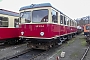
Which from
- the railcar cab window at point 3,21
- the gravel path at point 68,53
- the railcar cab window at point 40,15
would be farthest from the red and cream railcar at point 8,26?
the gravel path at point 68,53

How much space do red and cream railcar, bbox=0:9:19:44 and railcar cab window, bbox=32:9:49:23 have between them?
3243mm

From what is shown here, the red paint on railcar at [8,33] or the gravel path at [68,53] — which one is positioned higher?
the red paint on railcar at [8,33]

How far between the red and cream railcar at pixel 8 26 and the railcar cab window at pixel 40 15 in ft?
10.6

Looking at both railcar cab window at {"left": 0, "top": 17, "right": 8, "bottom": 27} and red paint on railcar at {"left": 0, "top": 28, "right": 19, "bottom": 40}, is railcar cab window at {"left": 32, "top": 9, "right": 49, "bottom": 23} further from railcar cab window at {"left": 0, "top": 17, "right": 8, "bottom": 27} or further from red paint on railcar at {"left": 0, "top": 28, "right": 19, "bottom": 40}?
red paint on railcar at {"left": 0, "top": 28, "right": 19, "bottom": 40}

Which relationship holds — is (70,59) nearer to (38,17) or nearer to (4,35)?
(38,17)

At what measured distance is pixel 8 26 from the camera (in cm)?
1135

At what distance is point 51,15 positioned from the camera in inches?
340

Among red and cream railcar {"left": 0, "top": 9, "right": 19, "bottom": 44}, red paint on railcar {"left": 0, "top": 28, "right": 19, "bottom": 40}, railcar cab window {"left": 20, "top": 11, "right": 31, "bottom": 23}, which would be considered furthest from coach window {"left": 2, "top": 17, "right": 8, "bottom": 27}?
railcar cab window {"left": 20, "top": 11, "right": 31, "bottom": 23}

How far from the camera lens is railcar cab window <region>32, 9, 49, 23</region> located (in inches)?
337

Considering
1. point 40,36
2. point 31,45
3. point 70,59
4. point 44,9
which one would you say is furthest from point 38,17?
point 70,59

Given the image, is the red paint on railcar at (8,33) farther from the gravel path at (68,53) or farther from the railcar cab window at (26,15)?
the gravel path at (68,53)

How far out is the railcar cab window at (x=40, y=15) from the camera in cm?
856

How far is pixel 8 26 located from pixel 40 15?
13.0 ft

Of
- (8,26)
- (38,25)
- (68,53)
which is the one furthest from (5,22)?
(68,53)
